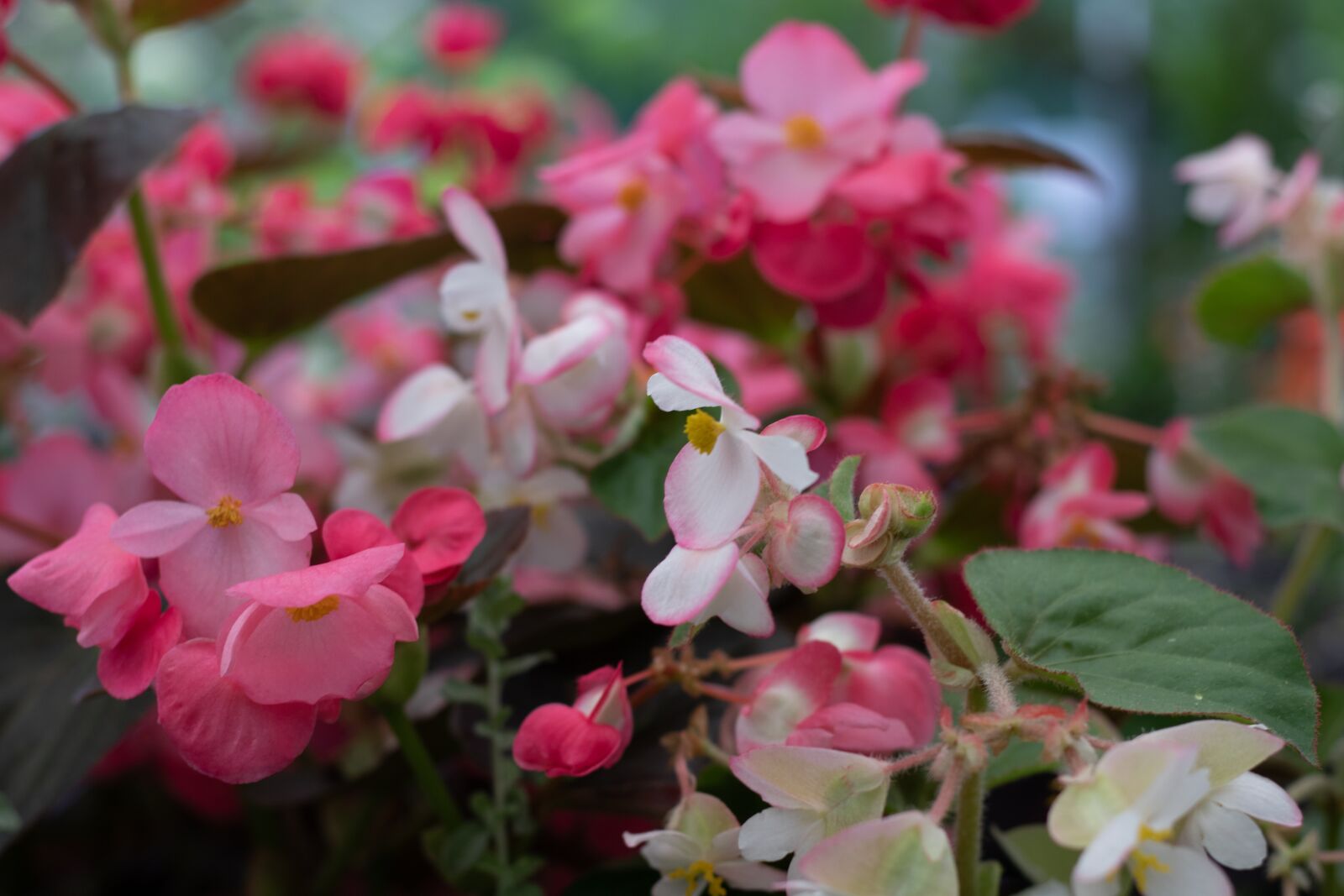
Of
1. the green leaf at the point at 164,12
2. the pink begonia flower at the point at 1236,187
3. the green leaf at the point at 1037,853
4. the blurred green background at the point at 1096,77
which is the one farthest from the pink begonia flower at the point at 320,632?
the blurred green background at the point at 1096,77

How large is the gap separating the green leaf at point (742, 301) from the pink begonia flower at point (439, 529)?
0.74 ft

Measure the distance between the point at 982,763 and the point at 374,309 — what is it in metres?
0.70

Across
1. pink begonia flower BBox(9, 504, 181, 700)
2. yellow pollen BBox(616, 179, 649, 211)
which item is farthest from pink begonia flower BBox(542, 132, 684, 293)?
pink begonia flower BBox(9, 504, 181, 700)

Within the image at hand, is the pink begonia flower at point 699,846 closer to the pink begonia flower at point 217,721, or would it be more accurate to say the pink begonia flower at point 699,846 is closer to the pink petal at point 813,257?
the pink begonia flower at point 217,721

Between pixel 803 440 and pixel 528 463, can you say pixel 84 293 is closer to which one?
pixel 528 463

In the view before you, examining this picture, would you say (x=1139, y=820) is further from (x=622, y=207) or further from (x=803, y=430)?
(x=622, y=207)

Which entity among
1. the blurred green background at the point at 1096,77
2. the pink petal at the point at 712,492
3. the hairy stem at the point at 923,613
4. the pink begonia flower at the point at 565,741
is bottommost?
the blurred green background at the point at 1096,77

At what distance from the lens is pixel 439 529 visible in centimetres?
32

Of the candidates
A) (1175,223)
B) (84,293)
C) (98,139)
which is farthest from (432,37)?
(1175,223)

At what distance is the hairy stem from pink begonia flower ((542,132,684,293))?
0.77ft

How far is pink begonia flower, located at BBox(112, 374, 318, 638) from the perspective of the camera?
28 cm

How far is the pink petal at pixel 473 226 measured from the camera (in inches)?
15.0

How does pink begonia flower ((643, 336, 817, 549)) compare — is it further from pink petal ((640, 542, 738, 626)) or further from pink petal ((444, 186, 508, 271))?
pink petal ((444, 186, 508, 271))

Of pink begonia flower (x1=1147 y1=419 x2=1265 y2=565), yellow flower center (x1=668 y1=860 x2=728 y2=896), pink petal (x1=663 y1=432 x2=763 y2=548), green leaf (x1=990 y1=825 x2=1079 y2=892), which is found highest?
pink petal (x1=663 y1=432 x2=763 y2=548)
